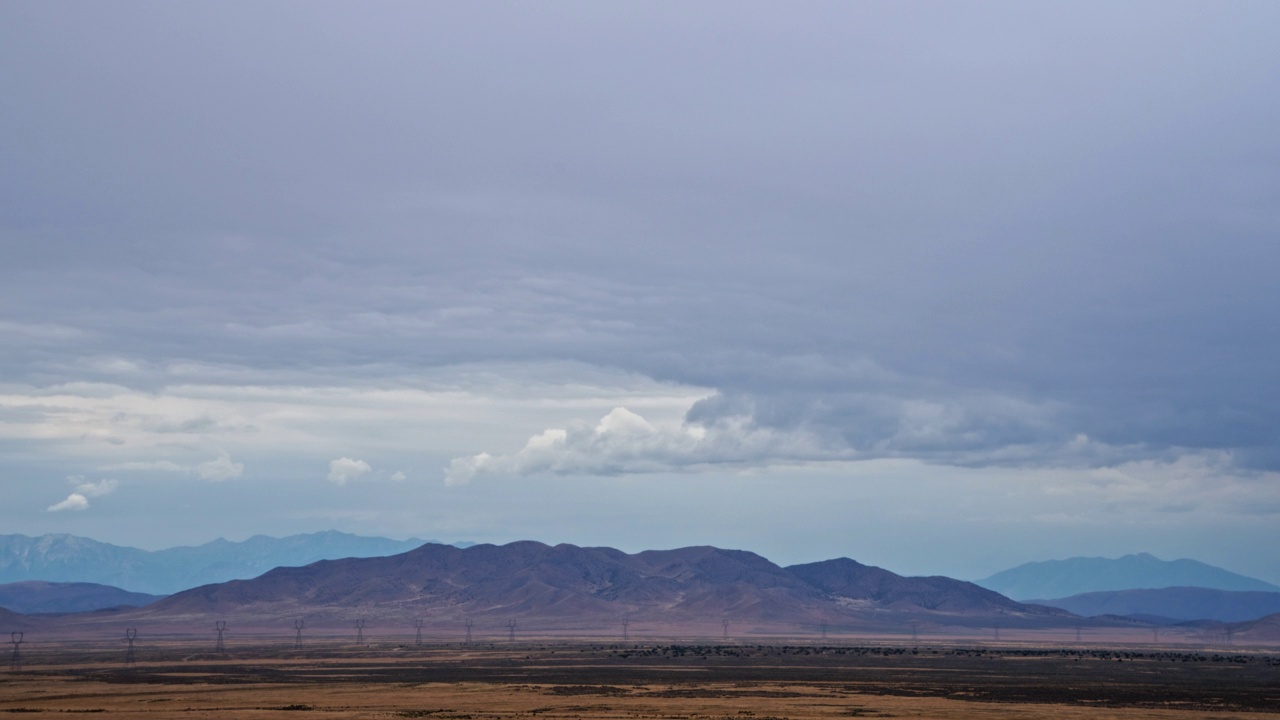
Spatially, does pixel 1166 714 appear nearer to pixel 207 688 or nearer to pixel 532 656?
pixel 207 688

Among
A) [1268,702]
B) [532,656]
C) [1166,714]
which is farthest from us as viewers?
[532,656]

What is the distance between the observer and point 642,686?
90.2 metres

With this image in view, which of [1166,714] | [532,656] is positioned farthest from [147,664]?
[1166,714]

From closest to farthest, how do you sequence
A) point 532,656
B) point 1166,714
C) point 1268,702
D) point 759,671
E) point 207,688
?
point 1166,714
point 1268,702
point 207,688
point 759,671
point 532,656

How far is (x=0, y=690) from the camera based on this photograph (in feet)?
302

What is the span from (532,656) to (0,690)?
2492 inches

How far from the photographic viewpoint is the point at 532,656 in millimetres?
145625

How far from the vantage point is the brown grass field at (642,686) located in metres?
71.5

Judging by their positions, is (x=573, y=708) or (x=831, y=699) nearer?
(x=573, y=708)

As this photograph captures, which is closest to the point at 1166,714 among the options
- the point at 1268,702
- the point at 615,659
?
the point at 1268,702

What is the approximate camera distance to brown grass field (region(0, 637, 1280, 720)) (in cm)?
7150

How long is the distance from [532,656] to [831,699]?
7101 centimetres

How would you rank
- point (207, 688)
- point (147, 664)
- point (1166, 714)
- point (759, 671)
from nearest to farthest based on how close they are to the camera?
point (1166, 714) → point (207, 688) → point (759, 671) → point (147, 664)

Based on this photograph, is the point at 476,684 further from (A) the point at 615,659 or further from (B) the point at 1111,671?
(B) the point at 1111,671
